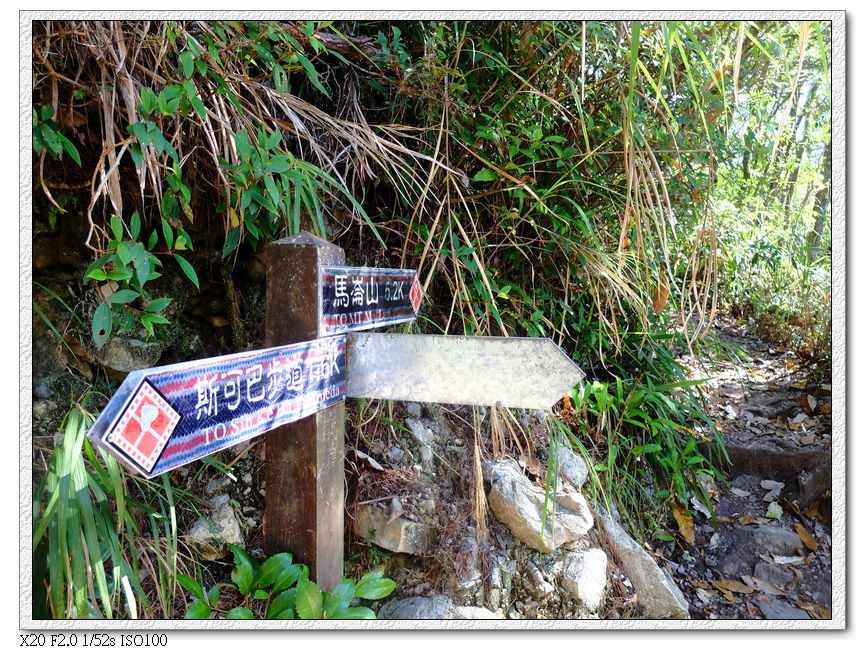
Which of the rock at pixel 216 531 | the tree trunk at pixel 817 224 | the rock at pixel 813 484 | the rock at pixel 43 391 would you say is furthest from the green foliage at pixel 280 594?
the tree trunk at pixel 817 224

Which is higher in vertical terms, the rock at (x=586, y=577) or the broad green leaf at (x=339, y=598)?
the broad green leaf at (x=339, y=598)

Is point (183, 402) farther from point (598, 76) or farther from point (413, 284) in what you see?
point (598, 76)

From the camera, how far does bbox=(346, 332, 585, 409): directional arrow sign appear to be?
1.11 meters

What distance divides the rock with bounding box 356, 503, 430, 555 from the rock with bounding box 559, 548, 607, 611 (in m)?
0.52

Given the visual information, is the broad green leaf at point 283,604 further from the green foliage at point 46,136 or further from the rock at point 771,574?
the rock at point 771,574

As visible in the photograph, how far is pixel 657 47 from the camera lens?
74.6 inches

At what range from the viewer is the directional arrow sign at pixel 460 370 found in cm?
111

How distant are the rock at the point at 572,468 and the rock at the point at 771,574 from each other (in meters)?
1.01

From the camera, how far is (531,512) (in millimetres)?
1831

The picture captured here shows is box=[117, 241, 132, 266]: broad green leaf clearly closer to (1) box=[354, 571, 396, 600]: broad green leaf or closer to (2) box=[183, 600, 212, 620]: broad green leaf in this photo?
(2) box=[183, 600, 212, 620]: broad green leaf

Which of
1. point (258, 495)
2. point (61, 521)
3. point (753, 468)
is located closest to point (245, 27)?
point (61, 521)

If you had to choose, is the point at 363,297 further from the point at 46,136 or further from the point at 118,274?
the point at 46,136

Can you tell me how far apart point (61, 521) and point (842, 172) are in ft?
6.36

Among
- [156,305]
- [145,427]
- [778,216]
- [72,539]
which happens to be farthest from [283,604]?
[778,216]
